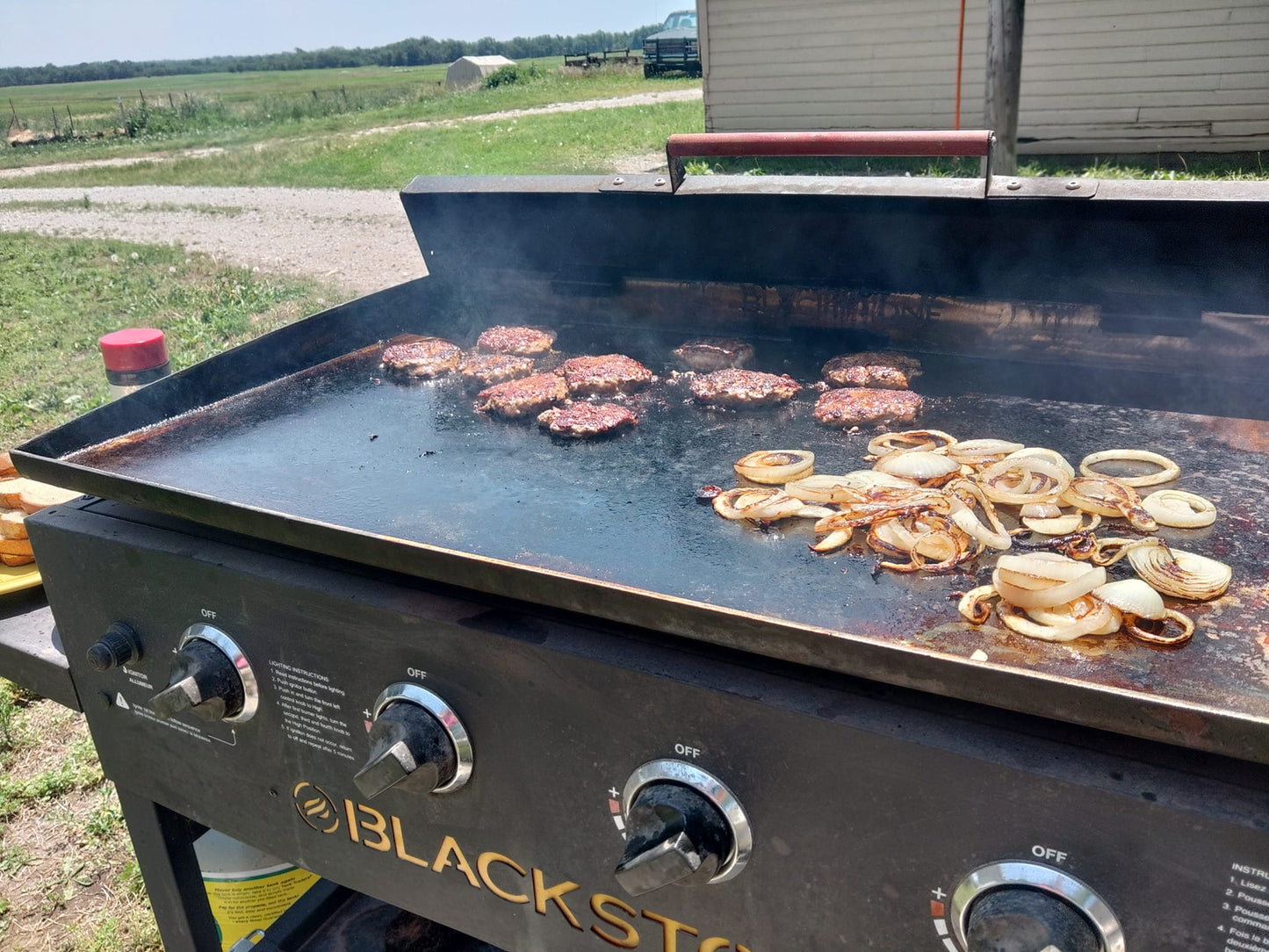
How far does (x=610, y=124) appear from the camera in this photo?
15594 millimetres

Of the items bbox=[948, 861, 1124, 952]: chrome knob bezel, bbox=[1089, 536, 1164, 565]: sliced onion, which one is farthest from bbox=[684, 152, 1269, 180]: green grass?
bbox=[948, 861, 1124, 952]: chrome knob bezel

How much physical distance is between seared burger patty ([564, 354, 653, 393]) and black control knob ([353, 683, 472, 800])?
3.83 feet

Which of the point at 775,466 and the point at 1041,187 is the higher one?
the point at 1041,187

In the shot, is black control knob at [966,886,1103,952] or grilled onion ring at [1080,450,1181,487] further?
grilled onion ring at [1080,450,1181,487]

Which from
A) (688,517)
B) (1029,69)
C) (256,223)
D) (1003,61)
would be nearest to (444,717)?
(688,517)

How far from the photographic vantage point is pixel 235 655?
58.6 inches

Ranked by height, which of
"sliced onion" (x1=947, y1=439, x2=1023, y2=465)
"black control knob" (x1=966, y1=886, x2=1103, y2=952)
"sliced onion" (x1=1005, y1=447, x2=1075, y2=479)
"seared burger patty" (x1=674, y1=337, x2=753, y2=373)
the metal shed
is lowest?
"black control knob" (x1=966, y1=886, x2=1103, y2=952)

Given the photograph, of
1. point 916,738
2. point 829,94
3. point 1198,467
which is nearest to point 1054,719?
point 916,738

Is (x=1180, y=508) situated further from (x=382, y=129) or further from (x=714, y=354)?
(x=382, y=129)

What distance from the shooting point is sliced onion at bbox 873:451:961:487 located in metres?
1.73

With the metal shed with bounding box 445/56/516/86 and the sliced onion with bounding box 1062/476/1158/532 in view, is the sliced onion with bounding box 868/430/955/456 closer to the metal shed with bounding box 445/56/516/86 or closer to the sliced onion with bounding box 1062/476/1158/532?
the sliced onion with bounding box 1062/476/1158/532

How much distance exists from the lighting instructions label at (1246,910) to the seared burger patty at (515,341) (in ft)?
6.96

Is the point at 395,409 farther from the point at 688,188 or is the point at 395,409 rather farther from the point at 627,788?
the point at 627,788

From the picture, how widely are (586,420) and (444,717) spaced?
954 millimetres
